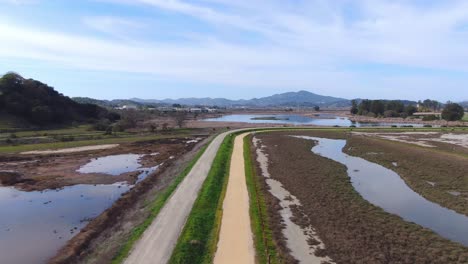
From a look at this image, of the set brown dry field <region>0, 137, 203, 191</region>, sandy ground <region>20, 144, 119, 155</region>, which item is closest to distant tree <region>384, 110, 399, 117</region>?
brown dry field <region>0, 137, 203, 191</region>

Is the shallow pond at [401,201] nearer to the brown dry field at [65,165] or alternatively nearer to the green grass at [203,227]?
the green grass at [203,227]

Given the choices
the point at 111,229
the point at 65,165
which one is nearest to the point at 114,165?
the point at 65,165

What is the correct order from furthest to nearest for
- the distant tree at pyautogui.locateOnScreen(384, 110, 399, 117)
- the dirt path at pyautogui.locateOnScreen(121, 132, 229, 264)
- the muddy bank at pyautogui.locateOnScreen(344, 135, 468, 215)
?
the distant tree at pyautogui.locateOnScreen(384, 110, 399, 117) < the muddy bank at pyautogui.locateOnScreen(344, 135, 468, 215) < the dirt path at pyautogui.locateOnScreen(121, 132, 229, 264)

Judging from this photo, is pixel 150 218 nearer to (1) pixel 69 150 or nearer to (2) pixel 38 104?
(1) pixel 69 150

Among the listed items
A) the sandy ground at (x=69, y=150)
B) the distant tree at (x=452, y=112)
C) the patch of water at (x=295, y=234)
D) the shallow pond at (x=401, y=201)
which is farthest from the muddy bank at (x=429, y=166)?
the distant tree at (x=452, y=112)

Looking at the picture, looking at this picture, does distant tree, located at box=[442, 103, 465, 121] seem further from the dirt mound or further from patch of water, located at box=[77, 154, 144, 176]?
the dirt mound

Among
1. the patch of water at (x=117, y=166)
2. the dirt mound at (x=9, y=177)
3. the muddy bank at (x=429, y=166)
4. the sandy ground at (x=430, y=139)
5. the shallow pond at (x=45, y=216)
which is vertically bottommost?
the shallow pond at (x=45, y=216)

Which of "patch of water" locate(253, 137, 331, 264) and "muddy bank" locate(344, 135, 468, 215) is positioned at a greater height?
"muddy bank" locate(344, 135, 468, 215)
